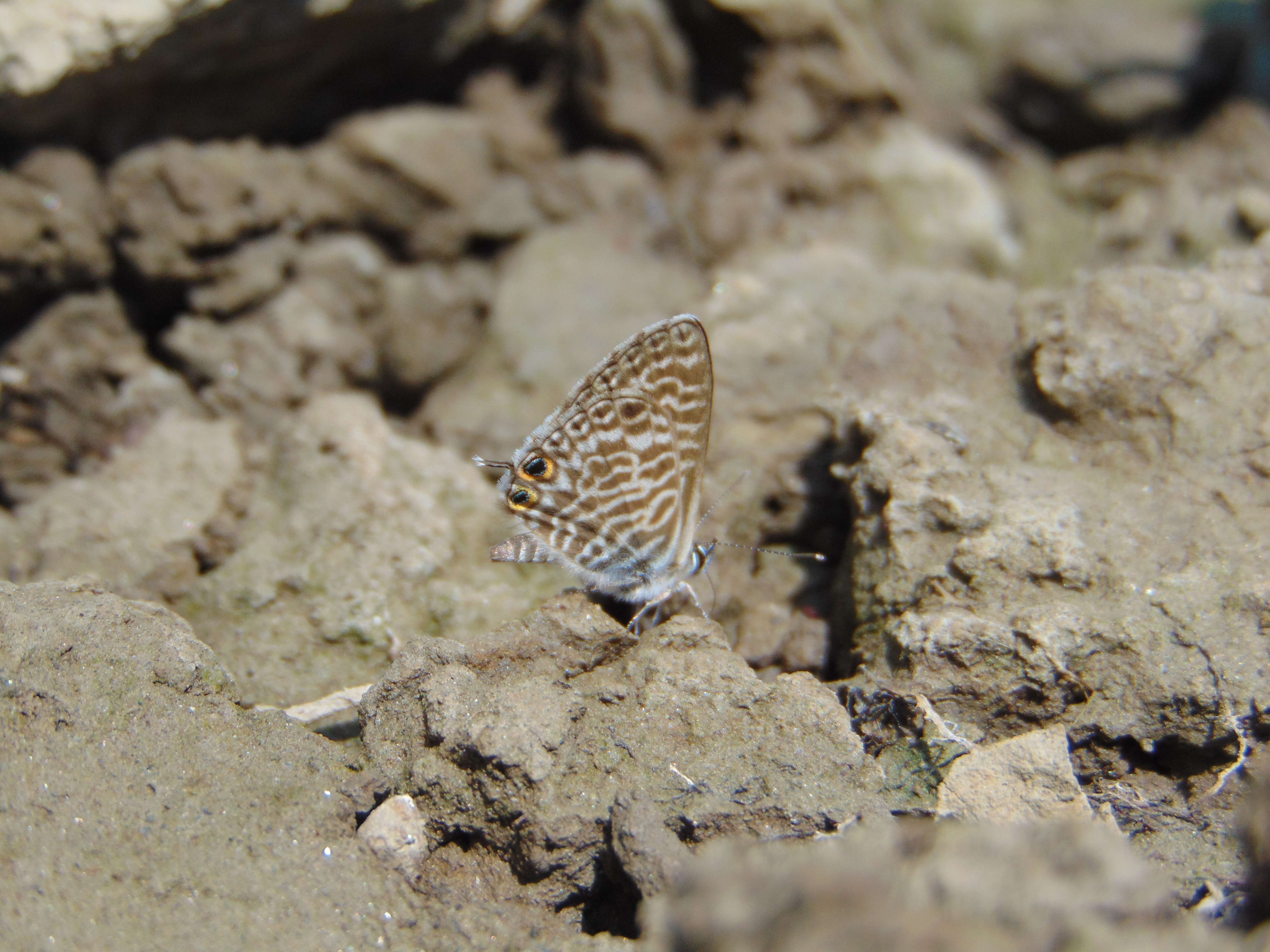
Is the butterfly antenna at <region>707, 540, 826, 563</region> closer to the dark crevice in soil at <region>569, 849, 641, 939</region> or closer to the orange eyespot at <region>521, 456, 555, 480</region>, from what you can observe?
the orange eyespot at <region>521, 456, 555, 480</region>

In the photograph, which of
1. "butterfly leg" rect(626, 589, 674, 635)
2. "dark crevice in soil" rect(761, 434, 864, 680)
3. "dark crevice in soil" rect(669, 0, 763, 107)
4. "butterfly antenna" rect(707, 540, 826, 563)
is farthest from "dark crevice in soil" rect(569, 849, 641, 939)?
"dark crevice in soil" rect(669, 0, 763, 107)

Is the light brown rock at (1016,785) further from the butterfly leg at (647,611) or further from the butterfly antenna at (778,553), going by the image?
the butterfly leg at (647,611)

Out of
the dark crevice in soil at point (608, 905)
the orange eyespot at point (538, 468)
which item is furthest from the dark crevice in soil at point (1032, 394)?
the dark crevice in soil at point (608, 905)

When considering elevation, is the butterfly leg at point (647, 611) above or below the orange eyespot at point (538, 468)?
below

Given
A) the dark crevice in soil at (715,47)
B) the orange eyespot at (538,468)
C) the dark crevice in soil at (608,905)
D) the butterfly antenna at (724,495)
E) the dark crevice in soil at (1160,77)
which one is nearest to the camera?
the dark crevice in soil at (608,905)

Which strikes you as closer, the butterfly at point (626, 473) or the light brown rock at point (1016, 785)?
the light brown rock at point (1016, 785)

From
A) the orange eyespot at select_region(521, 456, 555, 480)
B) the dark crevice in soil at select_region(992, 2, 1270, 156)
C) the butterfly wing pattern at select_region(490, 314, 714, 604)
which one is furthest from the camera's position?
the dark crevice in soil at select_region(992, 2, 1270, 156)
